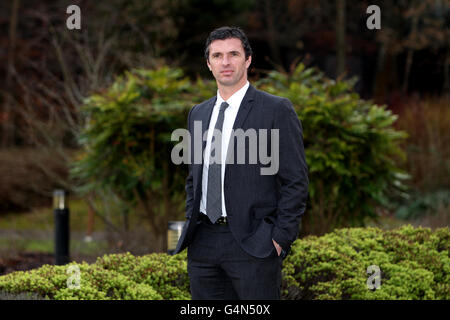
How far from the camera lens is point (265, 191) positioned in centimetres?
321

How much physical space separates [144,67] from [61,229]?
184 inches

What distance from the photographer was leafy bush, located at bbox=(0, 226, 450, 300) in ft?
13.1

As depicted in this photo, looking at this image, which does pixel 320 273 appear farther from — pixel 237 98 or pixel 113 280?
pixel 237 98

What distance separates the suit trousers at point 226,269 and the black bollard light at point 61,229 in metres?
4.48

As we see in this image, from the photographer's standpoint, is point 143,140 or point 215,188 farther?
point 143,140

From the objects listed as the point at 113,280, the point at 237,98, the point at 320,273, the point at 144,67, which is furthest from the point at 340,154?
the point at 144,67

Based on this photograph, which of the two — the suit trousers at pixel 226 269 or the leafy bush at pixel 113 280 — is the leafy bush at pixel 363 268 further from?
the suit trousers at pixel 226 269

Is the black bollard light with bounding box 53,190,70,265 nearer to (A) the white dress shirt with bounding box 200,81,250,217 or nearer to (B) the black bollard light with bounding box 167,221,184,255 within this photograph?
(B) the black bollard light with bounding box 167,221,184,255

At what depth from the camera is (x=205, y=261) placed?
10.6 feet

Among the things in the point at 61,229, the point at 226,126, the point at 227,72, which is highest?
the point at 227,72

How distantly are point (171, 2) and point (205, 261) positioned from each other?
13.6 m

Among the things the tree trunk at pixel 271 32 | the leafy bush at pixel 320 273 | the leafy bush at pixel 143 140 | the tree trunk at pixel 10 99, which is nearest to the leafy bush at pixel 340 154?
the leafy bush at pixel 143 140

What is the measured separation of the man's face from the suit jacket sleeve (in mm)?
314
